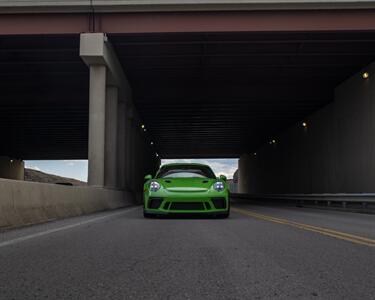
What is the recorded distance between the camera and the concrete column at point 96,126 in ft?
70.0

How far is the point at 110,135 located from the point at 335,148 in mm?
13083

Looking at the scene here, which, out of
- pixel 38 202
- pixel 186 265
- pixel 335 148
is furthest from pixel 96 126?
pixel 186 265

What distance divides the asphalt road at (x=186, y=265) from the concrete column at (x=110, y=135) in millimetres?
17231

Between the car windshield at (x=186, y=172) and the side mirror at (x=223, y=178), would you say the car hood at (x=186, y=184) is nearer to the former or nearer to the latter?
the side mirror at (x=223, y=178)

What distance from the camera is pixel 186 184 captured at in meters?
10.4

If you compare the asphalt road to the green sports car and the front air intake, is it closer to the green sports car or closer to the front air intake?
the green sports car

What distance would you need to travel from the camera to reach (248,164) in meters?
62.1

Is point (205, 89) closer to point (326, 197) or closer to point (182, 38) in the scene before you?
point (182, 38)

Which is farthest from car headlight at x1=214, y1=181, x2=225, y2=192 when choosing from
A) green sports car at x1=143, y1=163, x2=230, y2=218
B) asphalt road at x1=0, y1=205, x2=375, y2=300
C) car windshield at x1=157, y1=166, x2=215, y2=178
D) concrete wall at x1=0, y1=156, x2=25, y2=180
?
concrete wall at x1=0, y1=156, x2=25, y2=180

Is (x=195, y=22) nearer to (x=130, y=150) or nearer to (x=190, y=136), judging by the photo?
(x=130, y=150)

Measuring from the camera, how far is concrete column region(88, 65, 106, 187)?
21344 millimetres

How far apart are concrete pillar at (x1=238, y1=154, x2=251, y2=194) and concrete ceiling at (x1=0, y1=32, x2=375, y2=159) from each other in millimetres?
16992

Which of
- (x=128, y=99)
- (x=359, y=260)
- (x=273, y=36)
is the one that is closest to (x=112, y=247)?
(x=359, y=260)

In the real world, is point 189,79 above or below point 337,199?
above
